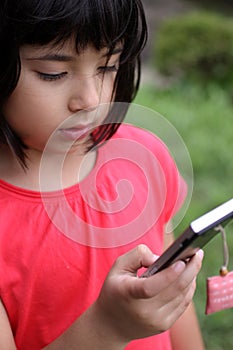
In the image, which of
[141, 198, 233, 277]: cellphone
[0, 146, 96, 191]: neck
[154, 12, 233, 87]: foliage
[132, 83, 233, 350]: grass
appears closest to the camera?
[141, 198, 233, 277]: cellphone

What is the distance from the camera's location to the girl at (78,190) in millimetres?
950

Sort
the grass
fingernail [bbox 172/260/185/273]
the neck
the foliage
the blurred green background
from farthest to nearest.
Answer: the foliage < the blurred green background < the grass < the neck < fingernail [bbox 172/260/185/273]

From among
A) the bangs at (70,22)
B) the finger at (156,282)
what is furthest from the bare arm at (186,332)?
the bangs at (70,22)

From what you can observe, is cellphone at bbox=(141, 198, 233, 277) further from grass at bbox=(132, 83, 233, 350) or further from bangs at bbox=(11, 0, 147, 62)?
grass at bbox=(132, 83, 233, 350)

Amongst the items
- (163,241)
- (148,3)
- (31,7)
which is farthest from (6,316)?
(148,3)

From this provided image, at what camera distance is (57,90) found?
3.27 feet

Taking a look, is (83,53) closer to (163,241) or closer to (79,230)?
(79,230)

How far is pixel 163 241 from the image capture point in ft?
3.93

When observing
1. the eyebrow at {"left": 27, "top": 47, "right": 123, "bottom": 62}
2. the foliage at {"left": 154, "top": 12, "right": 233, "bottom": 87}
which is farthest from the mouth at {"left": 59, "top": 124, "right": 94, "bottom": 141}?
the foliage at {"left": 154, "top": 12, "right": 233, "bottom": 87}

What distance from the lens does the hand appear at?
85 centimetres

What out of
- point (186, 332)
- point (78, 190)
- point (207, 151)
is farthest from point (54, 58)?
point (207, 151)

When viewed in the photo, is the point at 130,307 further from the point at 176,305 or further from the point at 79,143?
the point at 79,143

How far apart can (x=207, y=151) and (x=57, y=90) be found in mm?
2141

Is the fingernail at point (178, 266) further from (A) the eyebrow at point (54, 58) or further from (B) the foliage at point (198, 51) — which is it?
(B) the foliage at point (198, 51)
